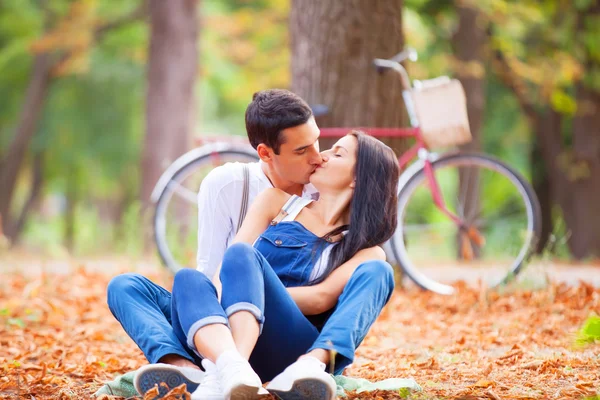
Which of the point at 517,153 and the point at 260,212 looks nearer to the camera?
the point at 260,212

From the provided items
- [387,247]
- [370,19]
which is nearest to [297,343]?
[387,247]

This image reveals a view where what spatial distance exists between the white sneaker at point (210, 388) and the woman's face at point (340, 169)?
858mm

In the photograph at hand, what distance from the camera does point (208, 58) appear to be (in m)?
14.7

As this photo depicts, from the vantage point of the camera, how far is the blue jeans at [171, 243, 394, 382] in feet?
9.52

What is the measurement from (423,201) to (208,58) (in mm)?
4250

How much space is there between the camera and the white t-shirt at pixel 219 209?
11.9 feet

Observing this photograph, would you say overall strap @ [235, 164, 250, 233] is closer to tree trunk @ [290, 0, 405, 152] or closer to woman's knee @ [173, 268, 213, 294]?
woman's knee @ [173, 268, 213, 294]

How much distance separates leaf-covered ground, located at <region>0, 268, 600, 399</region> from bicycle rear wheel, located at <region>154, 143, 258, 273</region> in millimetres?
207

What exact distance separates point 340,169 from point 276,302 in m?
0.58

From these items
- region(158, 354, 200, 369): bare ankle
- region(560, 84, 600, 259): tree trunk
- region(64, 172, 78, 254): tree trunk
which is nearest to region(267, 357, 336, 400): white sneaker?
region(158, 354, 200, 369): bare ankle

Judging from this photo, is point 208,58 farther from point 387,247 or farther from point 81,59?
point 387,247

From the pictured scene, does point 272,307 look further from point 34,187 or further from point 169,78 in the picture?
point 34,187

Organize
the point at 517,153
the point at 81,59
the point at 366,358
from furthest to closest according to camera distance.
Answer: the point at 517,153
the point at 81,59
the point at 366,358

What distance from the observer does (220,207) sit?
12.1 ft
